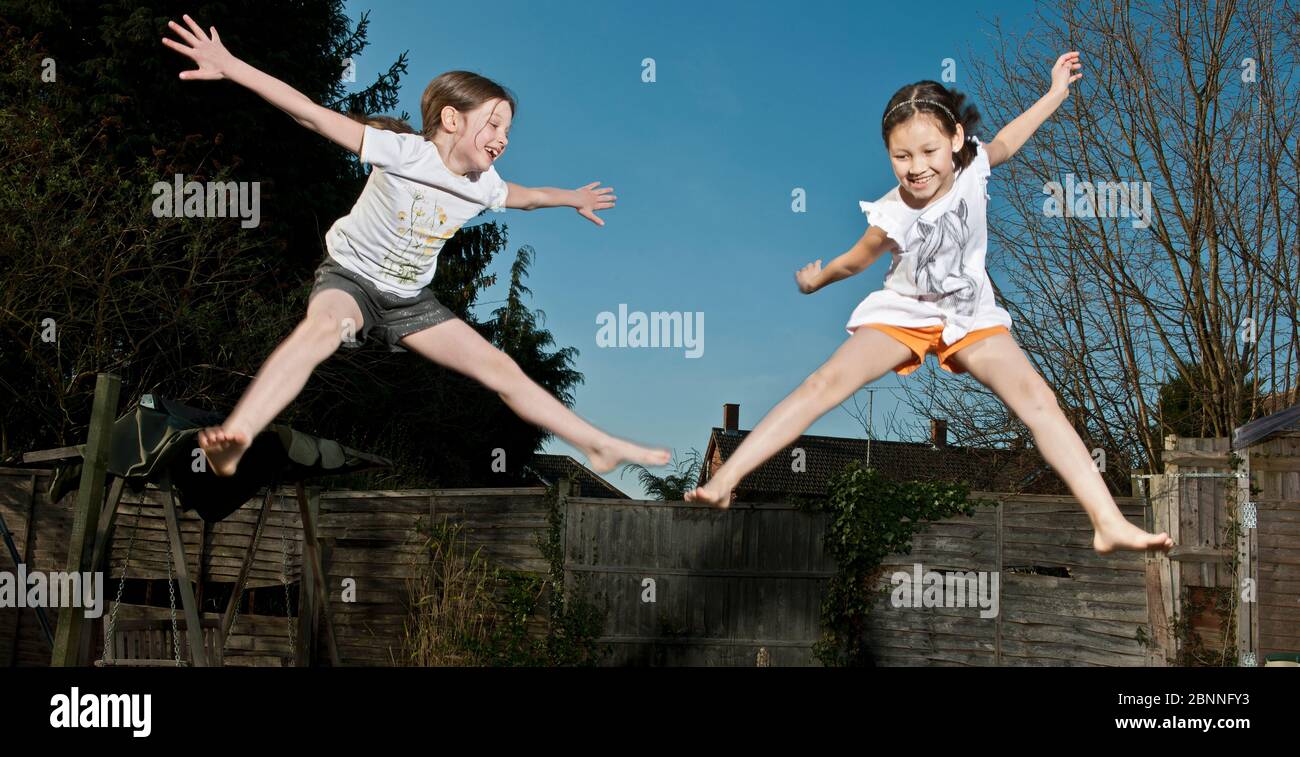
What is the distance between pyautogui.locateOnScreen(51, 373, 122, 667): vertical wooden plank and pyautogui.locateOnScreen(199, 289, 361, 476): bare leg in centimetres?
145

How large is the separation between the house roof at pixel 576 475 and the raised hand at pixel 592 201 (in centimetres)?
402

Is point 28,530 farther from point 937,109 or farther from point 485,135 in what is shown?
point 937,109

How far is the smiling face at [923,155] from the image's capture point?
142 inches

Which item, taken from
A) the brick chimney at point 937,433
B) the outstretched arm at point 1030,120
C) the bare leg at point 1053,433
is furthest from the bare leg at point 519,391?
the brick chimney at point 937,433

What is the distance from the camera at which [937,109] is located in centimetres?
361

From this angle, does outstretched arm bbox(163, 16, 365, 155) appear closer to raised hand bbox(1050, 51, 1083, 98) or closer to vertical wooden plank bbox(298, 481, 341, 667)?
raised hand bbox(1050, 51, 1083, 98)

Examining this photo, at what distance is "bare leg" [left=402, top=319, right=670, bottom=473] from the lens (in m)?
3.78

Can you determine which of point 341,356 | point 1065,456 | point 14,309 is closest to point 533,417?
point 1065,456

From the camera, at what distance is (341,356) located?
8.31m

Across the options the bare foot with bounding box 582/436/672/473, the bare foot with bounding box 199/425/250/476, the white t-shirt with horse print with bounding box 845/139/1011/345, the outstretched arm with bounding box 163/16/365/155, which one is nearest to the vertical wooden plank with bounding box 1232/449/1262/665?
the white t-shirt with horse print with bounding box 845/139/1011/345

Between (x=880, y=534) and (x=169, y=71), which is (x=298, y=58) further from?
(x=880, y=534)

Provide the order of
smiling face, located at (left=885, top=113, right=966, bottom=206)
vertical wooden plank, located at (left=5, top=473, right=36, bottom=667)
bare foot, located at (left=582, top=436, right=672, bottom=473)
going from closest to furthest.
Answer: smiling face, located at (left=885, top=113, right=966, bottom=206) < bare foot, located at (left=582, top=436, right=672, bottom=473) < vertical wooden plank, located at (left=5, top=473, right=36, bottom=667)
